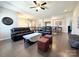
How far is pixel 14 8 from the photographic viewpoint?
222 centimetres

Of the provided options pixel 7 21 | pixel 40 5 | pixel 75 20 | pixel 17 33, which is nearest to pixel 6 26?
pixel 7 21

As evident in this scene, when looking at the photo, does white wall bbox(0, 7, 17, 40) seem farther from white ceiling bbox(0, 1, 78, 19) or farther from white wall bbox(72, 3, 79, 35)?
white wall bbox(72, 3, 79, 35)

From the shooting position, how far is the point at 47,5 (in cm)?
225

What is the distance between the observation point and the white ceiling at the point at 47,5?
2.11 metres

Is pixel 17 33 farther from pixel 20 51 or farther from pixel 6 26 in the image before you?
pixel 20 51

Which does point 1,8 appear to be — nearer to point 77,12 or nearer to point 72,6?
point 72,6

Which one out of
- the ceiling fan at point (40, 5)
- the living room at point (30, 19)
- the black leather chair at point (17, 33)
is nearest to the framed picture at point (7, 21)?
the living room at point (30, 19)

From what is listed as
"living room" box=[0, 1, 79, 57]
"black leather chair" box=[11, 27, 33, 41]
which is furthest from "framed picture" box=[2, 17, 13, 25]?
"black leather chair" box=[11, 27, 33, 41]

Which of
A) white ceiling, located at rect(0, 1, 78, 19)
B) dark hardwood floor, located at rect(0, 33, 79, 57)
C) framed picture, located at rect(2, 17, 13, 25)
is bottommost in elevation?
dark hardwood floor, located at rect(0, 33, 79, 57)

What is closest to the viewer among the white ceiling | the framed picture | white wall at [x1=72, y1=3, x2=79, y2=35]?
the white ceiling

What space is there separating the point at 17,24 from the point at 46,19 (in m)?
0.81

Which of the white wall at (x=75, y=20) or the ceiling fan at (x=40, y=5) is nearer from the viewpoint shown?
the ceiling fan at (x=40, y=5)

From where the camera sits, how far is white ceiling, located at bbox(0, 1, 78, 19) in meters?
2.11

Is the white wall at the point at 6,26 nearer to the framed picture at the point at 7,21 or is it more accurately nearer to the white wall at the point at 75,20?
the framed picture at the point at 7,21
